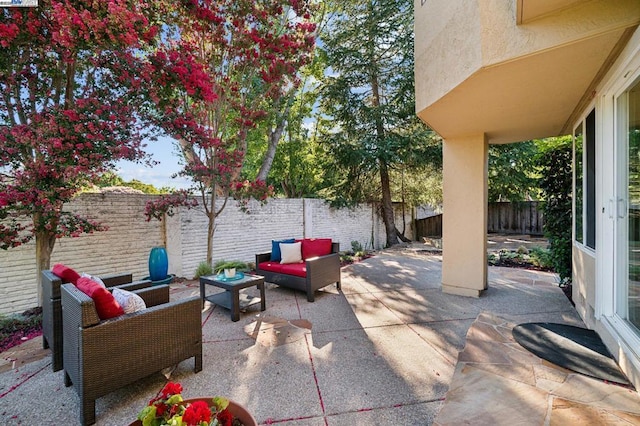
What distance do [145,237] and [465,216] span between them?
18.8ft

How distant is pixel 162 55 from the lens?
4.15 m

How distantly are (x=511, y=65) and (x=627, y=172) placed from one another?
1.37 m

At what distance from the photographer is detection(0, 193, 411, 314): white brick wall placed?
13.4ft

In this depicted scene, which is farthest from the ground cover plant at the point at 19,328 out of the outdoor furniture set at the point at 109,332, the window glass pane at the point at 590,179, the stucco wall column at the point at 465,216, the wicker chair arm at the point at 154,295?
the window glass pane at the point at 590,179

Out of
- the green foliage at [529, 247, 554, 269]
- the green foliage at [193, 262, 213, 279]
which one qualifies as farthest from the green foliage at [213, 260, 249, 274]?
the green foliage at [529, 247, 554, 269]

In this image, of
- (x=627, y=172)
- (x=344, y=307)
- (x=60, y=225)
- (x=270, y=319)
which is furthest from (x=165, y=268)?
(x=627, y=172)

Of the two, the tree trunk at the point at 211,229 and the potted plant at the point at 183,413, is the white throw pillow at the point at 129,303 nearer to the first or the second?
the potted plant at the point at 183,413

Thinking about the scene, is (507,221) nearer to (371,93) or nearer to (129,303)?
(371,93)

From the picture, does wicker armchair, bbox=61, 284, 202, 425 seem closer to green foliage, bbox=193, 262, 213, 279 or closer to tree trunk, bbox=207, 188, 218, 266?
green foliage, bbox=193, 262, 213, 279

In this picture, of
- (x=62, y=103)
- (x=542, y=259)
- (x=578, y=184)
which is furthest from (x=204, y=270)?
(x=542, y=259)

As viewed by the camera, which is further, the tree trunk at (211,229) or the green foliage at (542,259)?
the green foliage at (542,259)

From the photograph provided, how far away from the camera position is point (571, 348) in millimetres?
2723

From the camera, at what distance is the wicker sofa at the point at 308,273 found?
4.38 meters

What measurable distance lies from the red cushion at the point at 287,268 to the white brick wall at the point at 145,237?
6.77 feet
